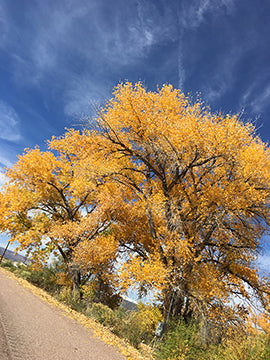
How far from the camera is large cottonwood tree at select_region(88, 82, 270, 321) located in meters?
9.60

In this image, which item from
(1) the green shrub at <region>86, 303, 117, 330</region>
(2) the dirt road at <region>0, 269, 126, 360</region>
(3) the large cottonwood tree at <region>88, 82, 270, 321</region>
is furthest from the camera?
(1) the green shrub at <region>86, 303, 117, 330</region>

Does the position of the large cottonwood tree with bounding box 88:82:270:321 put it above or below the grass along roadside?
above

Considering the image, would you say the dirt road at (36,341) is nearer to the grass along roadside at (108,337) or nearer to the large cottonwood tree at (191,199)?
the grass along roadside at (108,337)

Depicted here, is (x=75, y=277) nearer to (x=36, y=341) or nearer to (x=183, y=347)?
(x=183, y=347)

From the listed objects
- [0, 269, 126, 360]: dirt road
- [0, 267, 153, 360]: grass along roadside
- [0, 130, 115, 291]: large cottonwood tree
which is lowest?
[0, 267, 153, 360]: grass along roadside

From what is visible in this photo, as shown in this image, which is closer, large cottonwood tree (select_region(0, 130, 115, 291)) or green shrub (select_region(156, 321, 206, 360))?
green shrub (select_region(156, 321, 206, 360))

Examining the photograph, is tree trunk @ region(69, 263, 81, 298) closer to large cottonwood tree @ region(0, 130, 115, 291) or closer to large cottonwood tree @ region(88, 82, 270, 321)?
large cottonwood tree @ region(0, 130, 115, 291)

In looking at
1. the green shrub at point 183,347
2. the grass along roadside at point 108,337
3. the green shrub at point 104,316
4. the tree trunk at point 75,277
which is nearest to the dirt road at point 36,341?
the grass along roadside at point 108,337

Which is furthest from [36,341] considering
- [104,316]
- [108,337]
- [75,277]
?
[75,277]

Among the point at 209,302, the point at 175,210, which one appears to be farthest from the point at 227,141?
the point at 209,302

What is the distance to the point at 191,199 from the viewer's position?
11422 millimetres

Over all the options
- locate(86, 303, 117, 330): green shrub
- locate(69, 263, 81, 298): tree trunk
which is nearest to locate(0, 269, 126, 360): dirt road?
locate(86, 303, 117, 330): green shrub

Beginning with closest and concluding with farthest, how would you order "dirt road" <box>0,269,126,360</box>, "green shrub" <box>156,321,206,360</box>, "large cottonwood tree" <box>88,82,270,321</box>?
1. "dirt road" <box>0,269,126,360</box>
2. "green shrub" <box>156,321,206,360</box>
3. "large cottonwood tree" <box>88,82,270,321</box>

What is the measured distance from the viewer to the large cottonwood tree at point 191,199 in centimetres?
960
